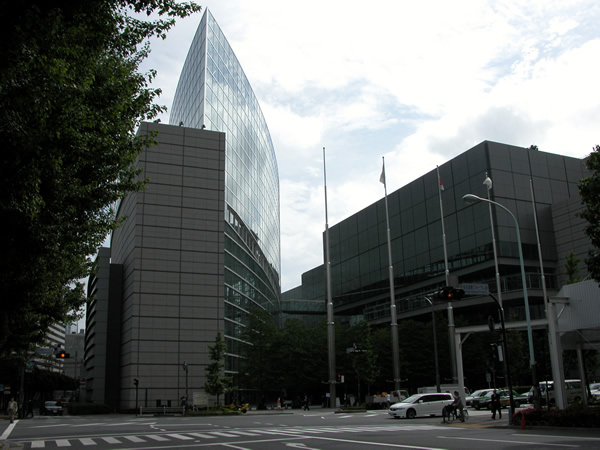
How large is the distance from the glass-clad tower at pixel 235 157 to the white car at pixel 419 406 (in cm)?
3263

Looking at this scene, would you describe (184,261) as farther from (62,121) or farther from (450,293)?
(62,121)

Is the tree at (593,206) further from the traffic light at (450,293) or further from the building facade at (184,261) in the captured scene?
the building facade at (184,261)

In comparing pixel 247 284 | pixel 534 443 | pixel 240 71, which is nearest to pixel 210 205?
pixel 247 284

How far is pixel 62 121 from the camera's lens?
11.2m

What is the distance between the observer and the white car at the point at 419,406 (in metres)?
34.2

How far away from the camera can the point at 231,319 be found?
65.5 m

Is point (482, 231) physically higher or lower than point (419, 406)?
higher

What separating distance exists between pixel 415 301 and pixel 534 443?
6113 cm

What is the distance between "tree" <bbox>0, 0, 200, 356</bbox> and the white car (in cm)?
2357

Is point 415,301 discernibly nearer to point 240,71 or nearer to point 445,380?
point 445,380

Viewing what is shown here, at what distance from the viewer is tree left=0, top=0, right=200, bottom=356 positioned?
9.29 meters

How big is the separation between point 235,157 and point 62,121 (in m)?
62.1

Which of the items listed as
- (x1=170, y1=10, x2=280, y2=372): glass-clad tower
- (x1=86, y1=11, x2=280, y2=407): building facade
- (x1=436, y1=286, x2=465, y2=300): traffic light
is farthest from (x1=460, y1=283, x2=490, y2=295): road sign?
(x1=170, y1=10, x2=280, y2=372): glass-clad tower

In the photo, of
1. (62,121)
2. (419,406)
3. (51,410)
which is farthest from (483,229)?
(62,121)
